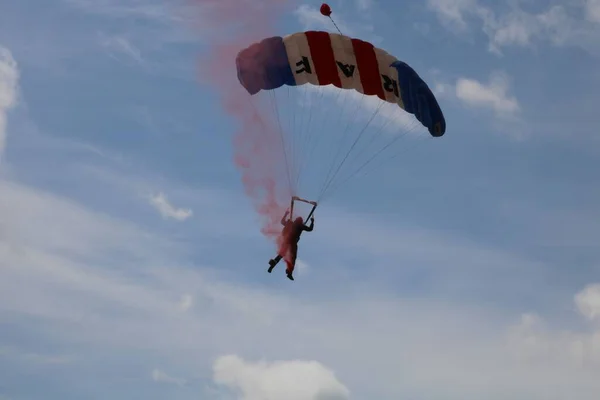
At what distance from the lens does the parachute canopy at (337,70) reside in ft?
90.3

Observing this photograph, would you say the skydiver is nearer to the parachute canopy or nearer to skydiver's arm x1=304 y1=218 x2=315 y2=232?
skydiver's arm x1=304 y1=218 x2=315 y2=232

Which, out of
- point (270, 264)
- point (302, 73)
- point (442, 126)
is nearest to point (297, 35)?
point (302, 73)

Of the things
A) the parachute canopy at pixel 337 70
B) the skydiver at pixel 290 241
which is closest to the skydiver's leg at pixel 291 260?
the skydiver at pixel 290 241

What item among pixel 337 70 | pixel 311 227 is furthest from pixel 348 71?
pixel 311 227

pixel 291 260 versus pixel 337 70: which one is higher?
pixel 337 70

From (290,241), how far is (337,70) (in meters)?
5.51

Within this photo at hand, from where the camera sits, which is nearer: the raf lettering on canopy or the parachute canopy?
the parachute canopy

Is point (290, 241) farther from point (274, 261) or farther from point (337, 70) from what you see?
point (337, 70)

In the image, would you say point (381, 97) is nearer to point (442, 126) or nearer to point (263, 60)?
point (442, 126)

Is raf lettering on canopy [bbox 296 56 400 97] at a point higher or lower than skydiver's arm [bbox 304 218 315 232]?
higher

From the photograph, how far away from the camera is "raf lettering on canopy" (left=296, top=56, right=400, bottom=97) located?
91.1 feet

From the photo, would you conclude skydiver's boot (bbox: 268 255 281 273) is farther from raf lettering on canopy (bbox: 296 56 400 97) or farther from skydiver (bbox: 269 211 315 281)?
raf lettering on canopy (bbox: 296 56 400 97)

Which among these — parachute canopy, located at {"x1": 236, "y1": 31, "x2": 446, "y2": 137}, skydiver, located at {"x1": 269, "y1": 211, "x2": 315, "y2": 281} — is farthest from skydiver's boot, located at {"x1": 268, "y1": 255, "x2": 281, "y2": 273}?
parachute canopy, located at {"x1": 236, "y1": 31, "x2": 446, "y2": 137}

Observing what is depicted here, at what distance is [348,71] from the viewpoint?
91.9 feet
